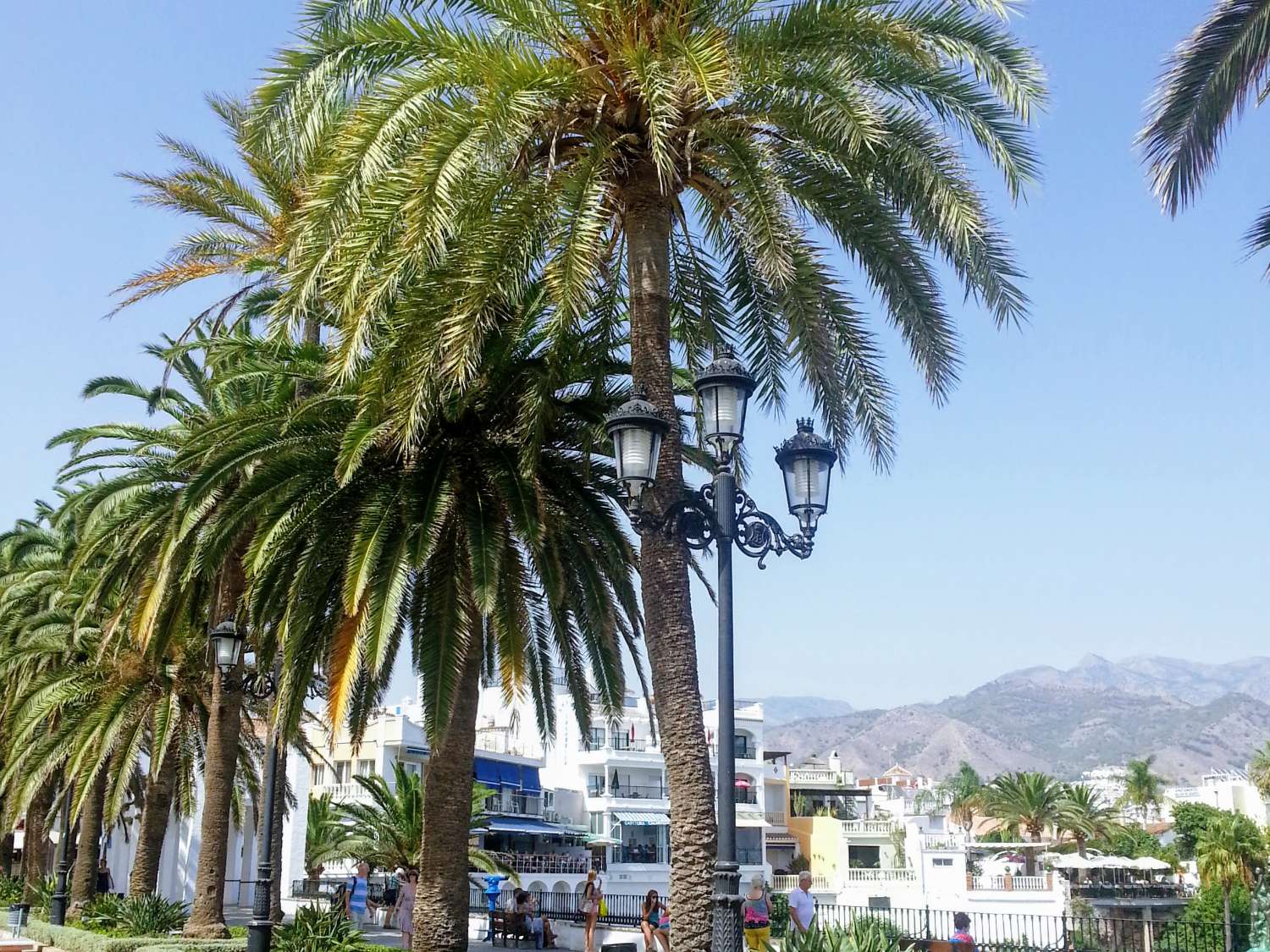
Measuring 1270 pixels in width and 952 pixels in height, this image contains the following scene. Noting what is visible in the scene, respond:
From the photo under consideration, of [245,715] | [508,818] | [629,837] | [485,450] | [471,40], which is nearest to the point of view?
[471,40]

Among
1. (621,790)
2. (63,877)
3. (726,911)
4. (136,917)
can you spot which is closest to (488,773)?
(621,790)

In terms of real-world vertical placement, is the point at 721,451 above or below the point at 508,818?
above

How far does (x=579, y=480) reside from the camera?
15.7 m

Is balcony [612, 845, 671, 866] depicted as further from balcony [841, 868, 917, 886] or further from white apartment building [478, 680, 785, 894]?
balcony [841, 868, 917, 886]

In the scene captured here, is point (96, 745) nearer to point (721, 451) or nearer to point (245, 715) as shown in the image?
point (245, 715)

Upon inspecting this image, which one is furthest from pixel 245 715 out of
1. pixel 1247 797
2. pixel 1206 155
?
pixel 1247 797

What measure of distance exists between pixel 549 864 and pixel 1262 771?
4611cm

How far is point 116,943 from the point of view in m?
19.4

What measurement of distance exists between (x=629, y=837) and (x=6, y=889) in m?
29.3

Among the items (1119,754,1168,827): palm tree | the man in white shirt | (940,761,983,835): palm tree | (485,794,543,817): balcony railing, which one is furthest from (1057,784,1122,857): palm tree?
the man in white shirt

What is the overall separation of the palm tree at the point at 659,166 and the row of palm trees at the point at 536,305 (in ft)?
0.12

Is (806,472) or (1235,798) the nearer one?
(806,472)

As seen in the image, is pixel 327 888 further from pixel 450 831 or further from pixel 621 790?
pixel 450 831

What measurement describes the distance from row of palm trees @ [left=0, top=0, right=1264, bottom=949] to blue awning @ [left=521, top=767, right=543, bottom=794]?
41331 mm
